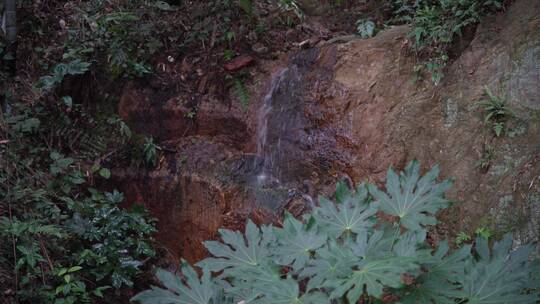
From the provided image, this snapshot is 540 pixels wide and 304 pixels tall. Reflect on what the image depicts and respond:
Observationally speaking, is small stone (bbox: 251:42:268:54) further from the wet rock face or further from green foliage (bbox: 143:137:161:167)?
green foliage (bbox: 143:137:161:167)

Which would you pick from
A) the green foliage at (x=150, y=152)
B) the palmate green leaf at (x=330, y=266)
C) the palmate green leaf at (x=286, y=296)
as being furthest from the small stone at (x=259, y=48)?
the palmate green leaf at (x=286, y=296)

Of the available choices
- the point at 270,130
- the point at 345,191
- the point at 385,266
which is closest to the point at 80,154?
the point at 270,130

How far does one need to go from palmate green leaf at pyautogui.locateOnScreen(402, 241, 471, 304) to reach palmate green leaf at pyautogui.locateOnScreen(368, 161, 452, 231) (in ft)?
0.58

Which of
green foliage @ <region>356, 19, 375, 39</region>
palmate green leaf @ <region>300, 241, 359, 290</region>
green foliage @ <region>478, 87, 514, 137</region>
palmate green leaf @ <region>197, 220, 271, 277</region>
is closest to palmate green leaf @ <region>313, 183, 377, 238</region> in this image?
palmate green leaf @ <region>300, 241, 359, 290</region>

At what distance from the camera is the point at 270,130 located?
5.05 meters

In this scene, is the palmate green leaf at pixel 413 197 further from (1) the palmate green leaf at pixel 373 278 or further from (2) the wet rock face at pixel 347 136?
(2) the wet rock face at pixel 347 136

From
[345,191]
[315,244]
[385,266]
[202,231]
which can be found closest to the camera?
[385,266]

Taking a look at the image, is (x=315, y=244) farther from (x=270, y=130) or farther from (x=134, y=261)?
(x=270, y=130)

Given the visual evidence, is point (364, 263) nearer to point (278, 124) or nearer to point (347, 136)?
point (347, 136)

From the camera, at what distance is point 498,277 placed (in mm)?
1936

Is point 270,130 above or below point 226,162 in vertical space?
above

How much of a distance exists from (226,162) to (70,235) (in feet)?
5.39

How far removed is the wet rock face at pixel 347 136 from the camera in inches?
141

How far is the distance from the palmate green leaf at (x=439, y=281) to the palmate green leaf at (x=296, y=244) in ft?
1.35
